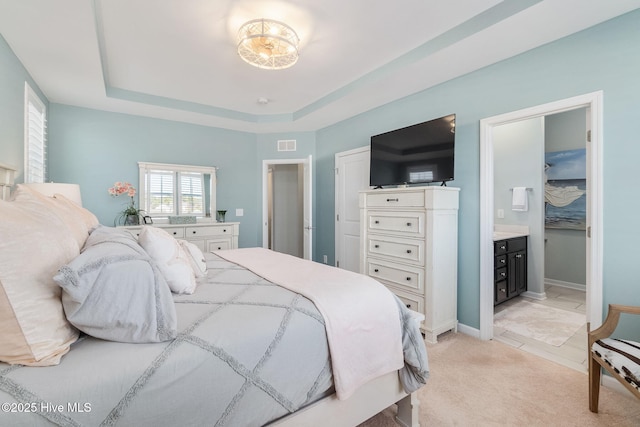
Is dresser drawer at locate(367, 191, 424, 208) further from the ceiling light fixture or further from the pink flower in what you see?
the pink flower

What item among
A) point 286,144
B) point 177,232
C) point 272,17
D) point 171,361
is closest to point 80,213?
point 171,361

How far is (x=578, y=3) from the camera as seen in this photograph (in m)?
1.78

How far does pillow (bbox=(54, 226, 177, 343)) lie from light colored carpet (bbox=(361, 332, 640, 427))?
1315 mm

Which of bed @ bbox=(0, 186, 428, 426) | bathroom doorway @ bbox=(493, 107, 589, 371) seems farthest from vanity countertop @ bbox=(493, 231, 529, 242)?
bed @ bbox=(0, 186, 428, 426)

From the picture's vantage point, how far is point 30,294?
0.82m

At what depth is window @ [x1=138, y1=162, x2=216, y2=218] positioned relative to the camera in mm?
3979

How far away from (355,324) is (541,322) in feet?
9.32

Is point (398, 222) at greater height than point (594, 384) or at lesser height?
greater

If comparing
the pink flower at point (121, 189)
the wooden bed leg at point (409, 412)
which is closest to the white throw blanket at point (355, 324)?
the wooden bed leg at point (409, 412)

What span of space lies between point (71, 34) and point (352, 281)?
2641 mm

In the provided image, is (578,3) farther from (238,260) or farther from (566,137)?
(566,137)

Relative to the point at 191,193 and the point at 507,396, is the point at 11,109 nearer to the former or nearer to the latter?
the point at 191,193

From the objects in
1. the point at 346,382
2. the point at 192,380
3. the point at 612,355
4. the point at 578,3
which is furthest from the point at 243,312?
the point at 578,3

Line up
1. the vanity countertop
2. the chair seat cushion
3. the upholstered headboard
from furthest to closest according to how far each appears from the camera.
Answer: the vanity countertop
the upholstered headboard
the chair seat cushion
